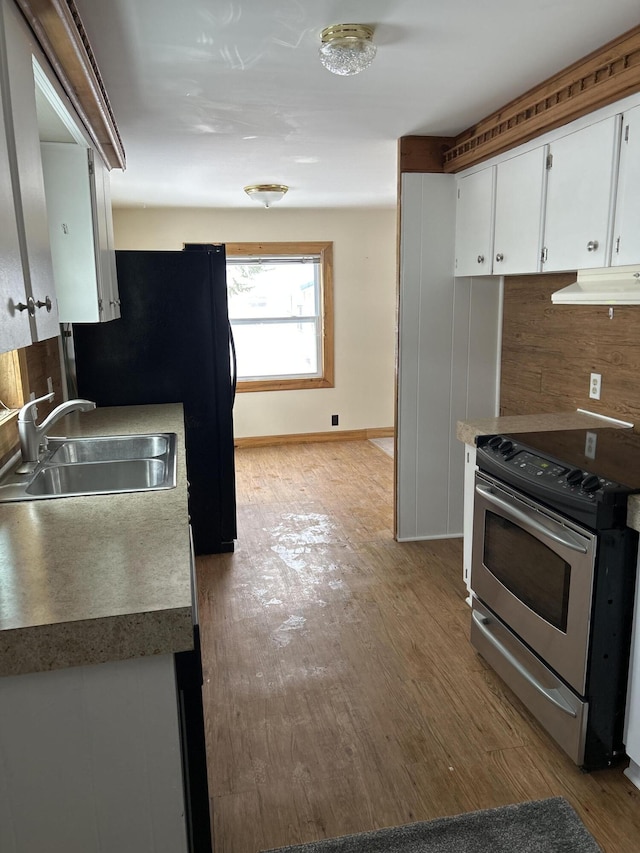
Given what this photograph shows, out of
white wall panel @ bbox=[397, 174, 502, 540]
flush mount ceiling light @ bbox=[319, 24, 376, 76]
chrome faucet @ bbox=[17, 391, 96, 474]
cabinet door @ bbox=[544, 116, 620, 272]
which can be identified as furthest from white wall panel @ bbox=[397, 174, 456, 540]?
chrome faucet @ bbox=[17, 391, 96, 474]

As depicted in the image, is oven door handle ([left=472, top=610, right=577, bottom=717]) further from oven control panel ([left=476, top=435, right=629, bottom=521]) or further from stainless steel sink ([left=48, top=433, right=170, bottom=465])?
stainless steel sink ([left=48, top=433, right=170, bottom=465])

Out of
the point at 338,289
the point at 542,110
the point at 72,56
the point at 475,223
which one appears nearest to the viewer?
the point at 72,56

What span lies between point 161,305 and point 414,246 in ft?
4.80

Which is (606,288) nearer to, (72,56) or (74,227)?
(72,56)

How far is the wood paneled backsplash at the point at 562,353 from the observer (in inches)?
105

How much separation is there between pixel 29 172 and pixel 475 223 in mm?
2414

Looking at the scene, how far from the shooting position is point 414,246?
3545mm

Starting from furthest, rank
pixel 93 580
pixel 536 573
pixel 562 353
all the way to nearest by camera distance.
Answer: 1. pixel 562 353
2. pixel 536 573
3. pixel 93 580

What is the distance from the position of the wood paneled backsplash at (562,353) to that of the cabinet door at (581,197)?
381mm

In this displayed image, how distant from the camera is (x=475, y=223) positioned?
10.9ft

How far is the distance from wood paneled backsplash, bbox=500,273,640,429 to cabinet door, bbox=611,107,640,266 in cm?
47

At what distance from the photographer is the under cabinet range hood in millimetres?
2064

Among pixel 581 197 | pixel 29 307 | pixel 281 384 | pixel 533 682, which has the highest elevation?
pixel 581 197

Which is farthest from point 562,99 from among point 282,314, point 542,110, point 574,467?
point 282,314
